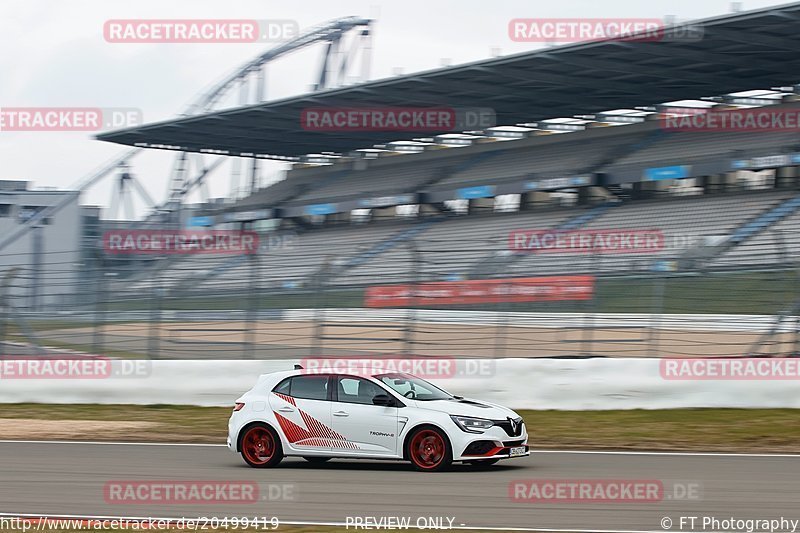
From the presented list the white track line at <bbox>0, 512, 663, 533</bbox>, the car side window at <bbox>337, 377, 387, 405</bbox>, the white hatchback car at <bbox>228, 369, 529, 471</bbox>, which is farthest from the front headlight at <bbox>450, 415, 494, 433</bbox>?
the white track line at <bbox>0, 512, 663, 533</bbox>

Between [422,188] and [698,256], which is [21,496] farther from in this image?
[422,188]

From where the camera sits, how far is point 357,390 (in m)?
10.7

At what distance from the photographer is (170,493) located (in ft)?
29.6

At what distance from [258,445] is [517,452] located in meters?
2.61

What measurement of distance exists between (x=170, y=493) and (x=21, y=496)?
4.12ft

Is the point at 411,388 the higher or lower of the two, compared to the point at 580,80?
lower

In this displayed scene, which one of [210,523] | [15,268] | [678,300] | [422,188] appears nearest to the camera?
[210,523]

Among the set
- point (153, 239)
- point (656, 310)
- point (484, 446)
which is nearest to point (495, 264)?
point (656, 310)

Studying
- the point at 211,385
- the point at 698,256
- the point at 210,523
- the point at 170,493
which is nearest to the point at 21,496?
the point at 170,493

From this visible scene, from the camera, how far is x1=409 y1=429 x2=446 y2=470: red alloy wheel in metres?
10.2

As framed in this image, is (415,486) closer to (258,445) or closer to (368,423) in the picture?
(368,423)

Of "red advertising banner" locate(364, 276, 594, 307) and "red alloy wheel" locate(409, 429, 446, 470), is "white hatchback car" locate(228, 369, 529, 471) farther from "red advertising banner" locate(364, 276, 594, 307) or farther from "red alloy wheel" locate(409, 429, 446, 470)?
"red advertising banner" locate(364, 276, 594, 307)

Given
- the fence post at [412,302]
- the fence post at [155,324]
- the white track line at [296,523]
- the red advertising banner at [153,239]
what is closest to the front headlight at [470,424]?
the white track line at [296,523]

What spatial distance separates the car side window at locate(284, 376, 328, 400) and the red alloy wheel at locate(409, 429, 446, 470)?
3.57 ft
